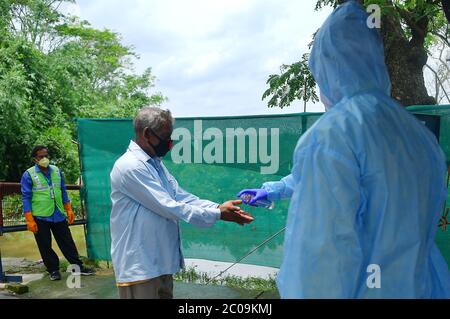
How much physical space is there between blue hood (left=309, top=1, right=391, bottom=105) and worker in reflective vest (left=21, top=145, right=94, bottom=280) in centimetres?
513

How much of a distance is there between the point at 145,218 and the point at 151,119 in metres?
0.59

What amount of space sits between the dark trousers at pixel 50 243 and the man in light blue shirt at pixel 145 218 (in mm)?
3677

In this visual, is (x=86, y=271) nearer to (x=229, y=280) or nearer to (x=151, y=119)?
(x=229, y=280)

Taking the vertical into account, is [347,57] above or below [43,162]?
above

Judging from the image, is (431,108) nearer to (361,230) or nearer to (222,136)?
(222,136)

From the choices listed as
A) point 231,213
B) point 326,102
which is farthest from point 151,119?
point 326,102

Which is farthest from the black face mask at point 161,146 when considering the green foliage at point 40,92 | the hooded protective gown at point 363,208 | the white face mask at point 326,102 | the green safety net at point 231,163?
the green foliage at point 40,92

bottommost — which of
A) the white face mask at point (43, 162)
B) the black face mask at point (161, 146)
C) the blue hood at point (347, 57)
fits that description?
the white face mask at point (43, 162)

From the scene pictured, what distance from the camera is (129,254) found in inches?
109

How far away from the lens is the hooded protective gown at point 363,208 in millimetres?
1387

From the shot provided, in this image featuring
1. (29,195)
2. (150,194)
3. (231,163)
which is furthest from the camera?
(29,195)

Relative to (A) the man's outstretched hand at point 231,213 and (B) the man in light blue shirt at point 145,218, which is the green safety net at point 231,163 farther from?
(B) the man in light blue shirt at point 145,218

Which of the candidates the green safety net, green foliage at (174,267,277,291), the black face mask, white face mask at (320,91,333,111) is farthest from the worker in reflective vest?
white face mask at (320,91,333,111)

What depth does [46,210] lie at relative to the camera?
6.12 m
